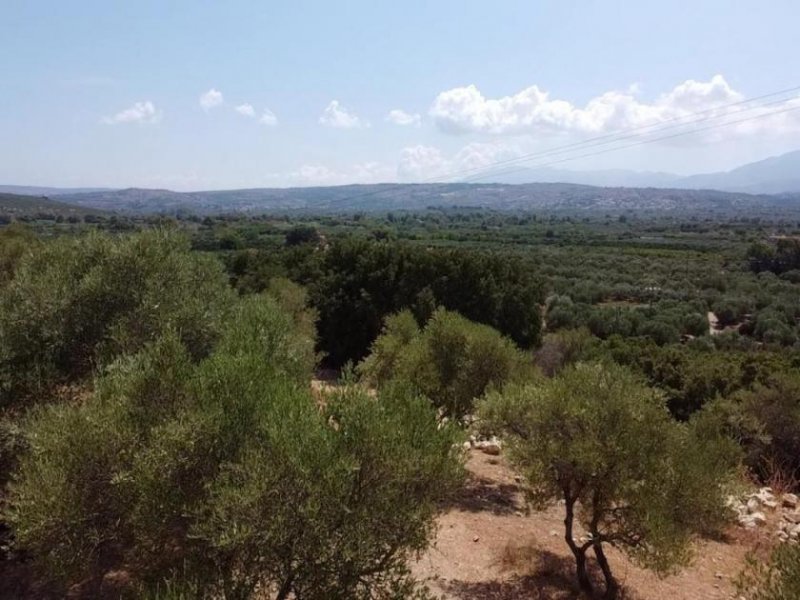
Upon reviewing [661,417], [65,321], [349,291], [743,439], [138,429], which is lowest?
[743,439]

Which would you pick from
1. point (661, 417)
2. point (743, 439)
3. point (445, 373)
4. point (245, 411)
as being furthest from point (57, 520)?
point (743, 439)

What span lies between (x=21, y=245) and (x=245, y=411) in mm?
22548

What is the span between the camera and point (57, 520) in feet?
30.6

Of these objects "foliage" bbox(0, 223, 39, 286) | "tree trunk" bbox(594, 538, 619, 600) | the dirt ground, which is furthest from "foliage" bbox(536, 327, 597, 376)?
"foliage" bbox(0, 223, 39, 286)

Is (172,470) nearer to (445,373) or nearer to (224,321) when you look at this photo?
(224,321)

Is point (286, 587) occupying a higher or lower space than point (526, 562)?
higher

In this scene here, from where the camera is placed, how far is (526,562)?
48.2ft

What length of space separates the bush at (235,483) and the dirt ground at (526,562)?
3.04 m

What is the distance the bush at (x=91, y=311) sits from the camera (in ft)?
46.2

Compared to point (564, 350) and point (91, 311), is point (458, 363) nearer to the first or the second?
point (91, 311)

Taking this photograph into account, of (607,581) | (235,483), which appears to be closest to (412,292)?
(607,581)

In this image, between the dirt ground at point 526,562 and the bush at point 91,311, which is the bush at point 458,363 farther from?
the bush at point 91,311

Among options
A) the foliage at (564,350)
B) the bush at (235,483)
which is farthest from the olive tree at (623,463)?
the foliage at (564,350)

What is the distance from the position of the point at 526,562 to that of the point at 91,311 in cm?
1252
